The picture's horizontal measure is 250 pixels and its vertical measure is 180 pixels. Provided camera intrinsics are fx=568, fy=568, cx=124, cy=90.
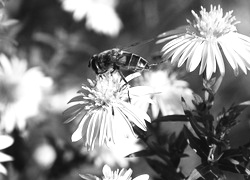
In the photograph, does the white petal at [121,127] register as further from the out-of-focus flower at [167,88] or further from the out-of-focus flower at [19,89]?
the out-of-focus flower at [19,89]

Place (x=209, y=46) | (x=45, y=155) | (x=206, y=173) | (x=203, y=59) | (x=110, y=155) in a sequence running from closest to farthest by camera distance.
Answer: (x=206, y=173) < (x=203, y=59) < (x=209, y=46) < (x=110, y=155) < (x=45, y=155)

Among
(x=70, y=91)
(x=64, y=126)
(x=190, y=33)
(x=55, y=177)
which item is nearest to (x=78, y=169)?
(x=55, y=177)

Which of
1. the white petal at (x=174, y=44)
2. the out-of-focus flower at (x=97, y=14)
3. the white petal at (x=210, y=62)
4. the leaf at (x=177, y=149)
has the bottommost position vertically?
the leaf at (x=177, y=149)

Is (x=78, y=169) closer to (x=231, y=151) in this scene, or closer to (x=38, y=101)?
(x=38, y=101)

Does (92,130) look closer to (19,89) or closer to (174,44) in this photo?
(174,44)

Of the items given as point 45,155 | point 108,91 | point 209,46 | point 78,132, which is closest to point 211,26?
point 209,46

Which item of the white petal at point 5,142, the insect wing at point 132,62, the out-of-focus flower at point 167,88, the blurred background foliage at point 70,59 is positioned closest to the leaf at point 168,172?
the insect wing at point 132,62
